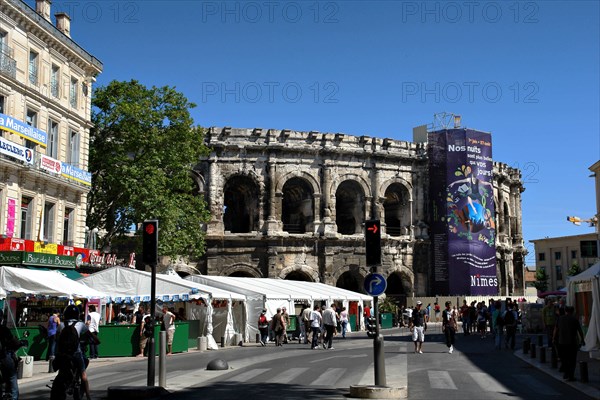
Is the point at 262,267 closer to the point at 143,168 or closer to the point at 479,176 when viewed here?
the point at 143,168

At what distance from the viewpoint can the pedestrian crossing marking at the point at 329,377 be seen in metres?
12.8

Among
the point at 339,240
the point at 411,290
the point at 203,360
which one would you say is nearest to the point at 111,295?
the point at 203,360

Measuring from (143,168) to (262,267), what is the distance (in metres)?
10.9

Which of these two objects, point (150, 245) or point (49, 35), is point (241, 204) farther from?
point (150, 245)

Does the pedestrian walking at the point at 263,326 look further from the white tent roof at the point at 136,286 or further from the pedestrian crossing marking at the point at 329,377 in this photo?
the pedestrian crossing marking at the point at 329,377

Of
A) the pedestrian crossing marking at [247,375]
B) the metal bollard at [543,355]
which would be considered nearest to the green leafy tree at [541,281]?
the metal bollard at [543,355]

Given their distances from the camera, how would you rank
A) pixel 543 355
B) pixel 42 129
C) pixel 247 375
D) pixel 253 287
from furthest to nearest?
pixel 253 287, pixel 42 129, pixel 543 355, pixel 247 375

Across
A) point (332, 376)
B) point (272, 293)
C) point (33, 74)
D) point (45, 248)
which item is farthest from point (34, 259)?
point (332, 376)

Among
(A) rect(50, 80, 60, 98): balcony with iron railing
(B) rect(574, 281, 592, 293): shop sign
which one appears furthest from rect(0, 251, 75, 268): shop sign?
(B) rect(574, 281, 592, 293): shop sign

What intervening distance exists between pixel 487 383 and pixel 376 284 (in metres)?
3.31

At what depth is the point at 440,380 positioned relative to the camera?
524 inches

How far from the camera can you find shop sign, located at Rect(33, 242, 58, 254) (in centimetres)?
2373

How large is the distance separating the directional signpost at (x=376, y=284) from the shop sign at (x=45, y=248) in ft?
51.2

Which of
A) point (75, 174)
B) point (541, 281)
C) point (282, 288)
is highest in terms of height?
point (75, 174)
